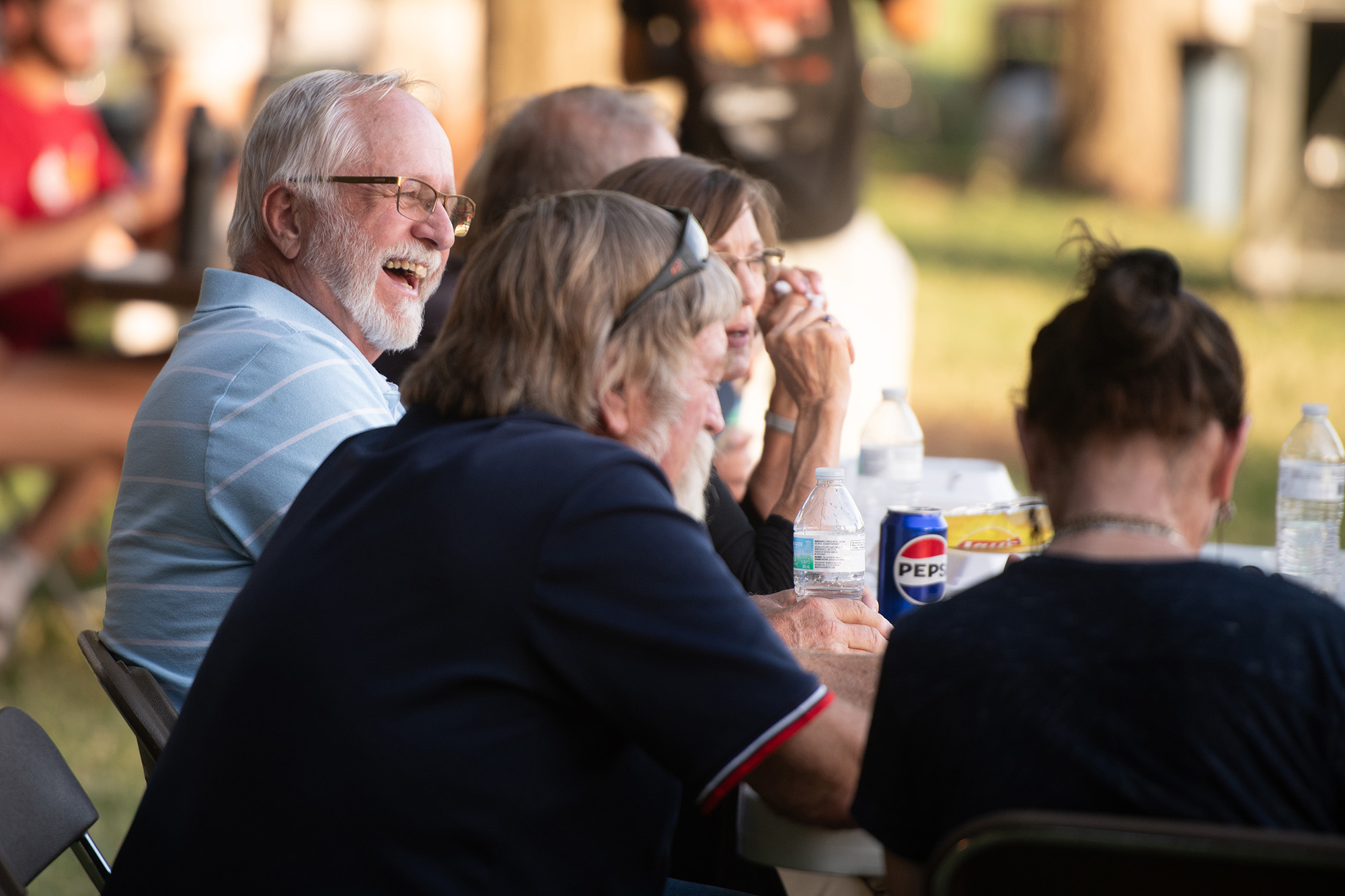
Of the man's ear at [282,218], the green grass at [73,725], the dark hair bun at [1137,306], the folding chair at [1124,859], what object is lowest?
the green grass at [73,725]

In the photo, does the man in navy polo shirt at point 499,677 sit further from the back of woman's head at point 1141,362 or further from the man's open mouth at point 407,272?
the man's open mouth at point 407,272

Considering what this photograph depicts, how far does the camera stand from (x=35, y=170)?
19.2 ft

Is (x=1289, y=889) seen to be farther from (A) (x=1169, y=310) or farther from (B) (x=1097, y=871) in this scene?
(A) (x=1169, y=310)

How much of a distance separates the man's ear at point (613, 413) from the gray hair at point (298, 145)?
3.64ft

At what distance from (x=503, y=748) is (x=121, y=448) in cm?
418

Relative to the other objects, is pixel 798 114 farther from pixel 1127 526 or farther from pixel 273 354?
pixel 1127 526

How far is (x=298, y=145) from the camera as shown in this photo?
2.50 m

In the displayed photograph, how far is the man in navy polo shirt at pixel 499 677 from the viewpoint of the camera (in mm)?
1398

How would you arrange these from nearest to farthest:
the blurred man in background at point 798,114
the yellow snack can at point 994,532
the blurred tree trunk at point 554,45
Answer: the yellow snack can at point 994,532 < the blurred man in background at point 798,114 < the blurred tree trunk at point 554,45

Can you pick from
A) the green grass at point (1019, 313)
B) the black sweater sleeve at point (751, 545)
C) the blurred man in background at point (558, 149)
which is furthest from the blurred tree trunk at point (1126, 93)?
the black sweater sleeve at point (751, 545)

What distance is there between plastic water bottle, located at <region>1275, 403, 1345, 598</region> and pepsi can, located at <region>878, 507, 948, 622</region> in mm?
822

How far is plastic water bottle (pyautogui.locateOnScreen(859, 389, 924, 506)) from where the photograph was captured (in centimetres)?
289

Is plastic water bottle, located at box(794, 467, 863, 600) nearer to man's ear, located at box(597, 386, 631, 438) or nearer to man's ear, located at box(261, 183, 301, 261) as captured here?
man's ear, located at box(597, 386, 631, 438)

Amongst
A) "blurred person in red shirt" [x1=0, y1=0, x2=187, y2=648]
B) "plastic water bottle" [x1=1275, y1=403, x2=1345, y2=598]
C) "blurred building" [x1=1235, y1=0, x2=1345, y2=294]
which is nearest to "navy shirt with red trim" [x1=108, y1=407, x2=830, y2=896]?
"plastic water bottle" [x1=1275, y1=403, x2=1345, y2=598]
